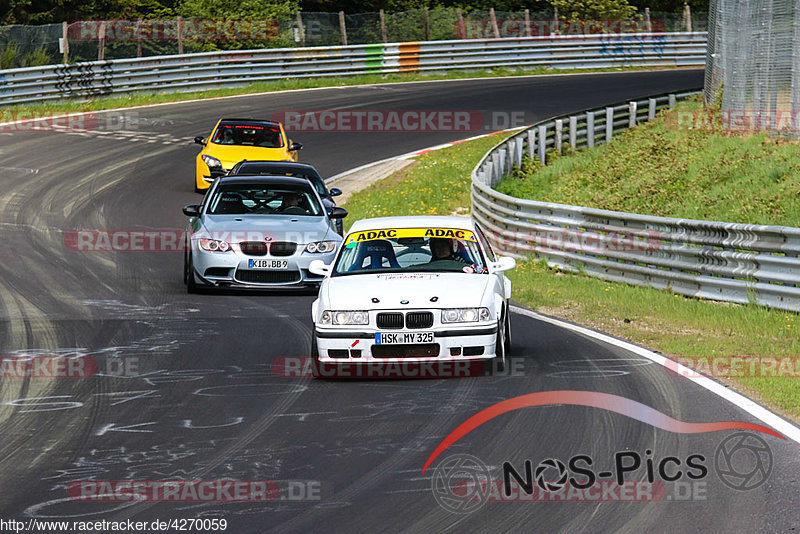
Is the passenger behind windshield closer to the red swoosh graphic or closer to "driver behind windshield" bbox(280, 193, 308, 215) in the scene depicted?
the red swoosh graphic

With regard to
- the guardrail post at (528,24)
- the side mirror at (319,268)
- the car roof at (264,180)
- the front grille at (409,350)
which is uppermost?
the guardrail post at (528,24)

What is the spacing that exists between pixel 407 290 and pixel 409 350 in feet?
1.82

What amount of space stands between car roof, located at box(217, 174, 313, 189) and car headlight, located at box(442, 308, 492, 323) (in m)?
7.46

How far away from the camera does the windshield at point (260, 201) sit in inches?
658

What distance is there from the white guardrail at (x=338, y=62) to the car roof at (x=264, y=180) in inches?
779

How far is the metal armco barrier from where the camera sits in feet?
45.2

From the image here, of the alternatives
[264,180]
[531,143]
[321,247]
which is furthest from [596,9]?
[321,247]

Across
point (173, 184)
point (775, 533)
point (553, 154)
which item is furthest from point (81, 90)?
point (775, 533)

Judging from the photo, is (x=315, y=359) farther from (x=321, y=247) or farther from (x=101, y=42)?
(x=101, y=42)

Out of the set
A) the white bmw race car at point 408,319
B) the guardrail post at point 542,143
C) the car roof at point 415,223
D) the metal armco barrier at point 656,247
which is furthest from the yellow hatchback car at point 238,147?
the white bmw race car at point 408,319

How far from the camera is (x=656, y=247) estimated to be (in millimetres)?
15773

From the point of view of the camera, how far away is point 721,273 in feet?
47.9

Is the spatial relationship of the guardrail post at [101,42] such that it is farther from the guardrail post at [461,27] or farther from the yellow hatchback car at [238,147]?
the guardrail post at [461,27]

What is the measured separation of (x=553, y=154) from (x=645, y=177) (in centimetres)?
495
